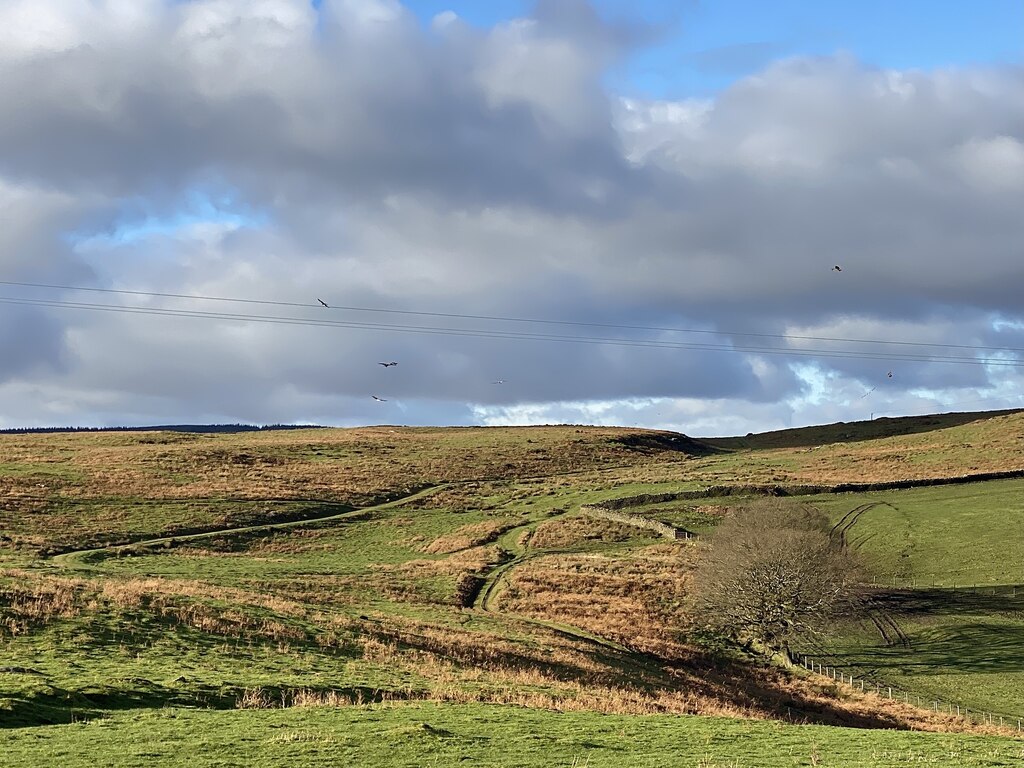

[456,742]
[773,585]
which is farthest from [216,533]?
[456,742]

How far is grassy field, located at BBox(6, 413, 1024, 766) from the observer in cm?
2541

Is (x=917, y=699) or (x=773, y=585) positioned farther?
(x=773, y=585)

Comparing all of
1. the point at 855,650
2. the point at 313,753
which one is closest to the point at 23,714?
the point at 313,753

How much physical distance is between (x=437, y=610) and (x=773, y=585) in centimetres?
2301

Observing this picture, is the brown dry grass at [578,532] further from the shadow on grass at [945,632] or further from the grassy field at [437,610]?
the shadow on grass at [945,632]

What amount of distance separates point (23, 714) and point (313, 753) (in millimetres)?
9635

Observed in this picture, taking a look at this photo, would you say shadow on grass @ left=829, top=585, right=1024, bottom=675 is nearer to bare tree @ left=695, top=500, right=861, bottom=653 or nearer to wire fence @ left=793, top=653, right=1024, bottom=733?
wire fence @ left=793, top=653, right=1024, bottom=733

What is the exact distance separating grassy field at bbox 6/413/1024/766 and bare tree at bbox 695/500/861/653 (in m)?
2.61

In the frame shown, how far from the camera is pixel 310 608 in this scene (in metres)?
52.0

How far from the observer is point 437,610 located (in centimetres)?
6169

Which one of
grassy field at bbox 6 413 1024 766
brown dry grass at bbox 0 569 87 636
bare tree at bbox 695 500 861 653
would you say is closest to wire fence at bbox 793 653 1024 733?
grassy field at bbox 6 413 1024 766

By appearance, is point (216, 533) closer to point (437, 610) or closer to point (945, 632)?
point (437, 610)

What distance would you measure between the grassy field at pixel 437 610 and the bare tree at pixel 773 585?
103 inches

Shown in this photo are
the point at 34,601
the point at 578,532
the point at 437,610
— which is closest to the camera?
the point at 34,601
